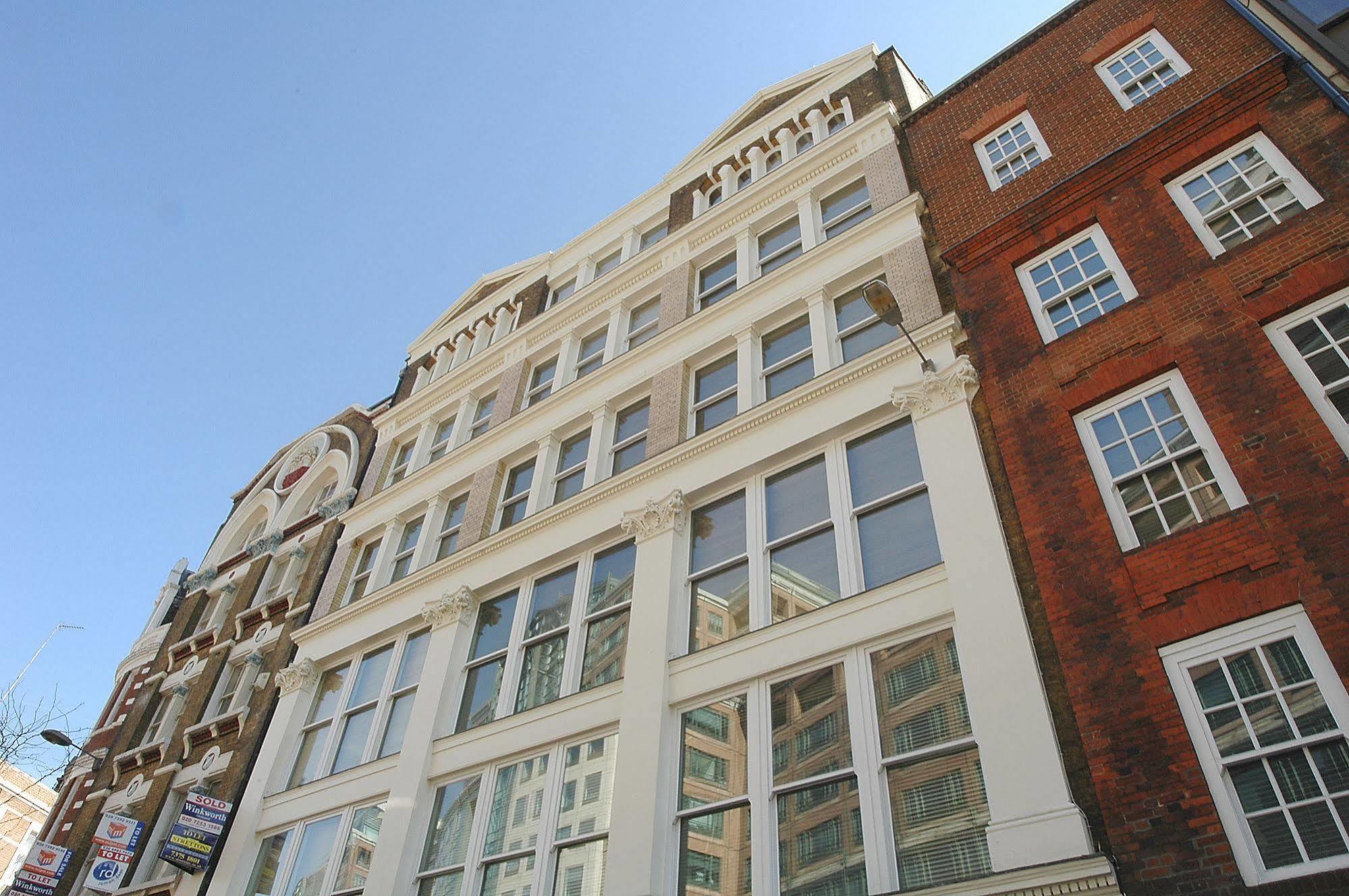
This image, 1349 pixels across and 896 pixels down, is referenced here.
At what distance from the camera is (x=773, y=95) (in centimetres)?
2202

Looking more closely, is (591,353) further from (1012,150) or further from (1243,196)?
(1243,196)

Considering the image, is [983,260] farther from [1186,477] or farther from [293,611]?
[293,611]

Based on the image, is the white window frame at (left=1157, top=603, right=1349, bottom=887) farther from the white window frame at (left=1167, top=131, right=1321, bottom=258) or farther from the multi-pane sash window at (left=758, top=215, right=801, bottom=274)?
the multi-pane sash window at (left=758, top=215, right=801, bottom=274)

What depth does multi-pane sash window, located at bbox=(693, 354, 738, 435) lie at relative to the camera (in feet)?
53.0

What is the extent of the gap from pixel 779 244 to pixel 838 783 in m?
11.9

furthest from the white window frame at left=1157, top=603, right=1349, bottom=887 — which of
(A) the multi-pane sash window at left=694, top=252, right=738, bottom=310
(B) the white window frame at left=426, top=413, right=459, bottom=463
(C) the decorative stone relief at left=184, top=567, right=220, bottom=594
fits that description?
(C) the decorative stone relief at left=184, top=567, right=220, bottom=594

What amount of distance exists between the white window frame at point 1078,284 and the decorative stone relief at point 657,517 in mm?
5968

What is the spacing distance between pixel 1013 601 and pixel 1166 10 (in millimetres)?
10787

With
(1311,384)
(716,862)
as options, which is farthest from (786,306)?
(716,862)

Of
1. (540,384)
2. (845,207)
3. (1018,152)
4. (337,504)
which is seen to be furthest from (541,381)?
(1018,152)

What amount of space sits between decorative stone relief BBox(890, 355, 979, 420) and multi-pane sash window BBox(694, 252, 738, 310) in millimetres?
6489

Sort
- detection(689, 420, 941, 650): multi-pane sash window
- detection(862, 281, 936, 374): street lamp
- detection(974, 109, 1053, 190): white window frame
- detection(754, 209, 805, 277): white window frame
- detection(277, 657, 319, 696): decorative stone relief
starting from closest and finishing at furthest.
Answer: detection(862, 281, 936, 374): street lamp
detection(689, 420, 941, 650): multi-pane sash window
detection(974, 109, 1053, 190): white window frame
detection(754, 209, 805, 277): white window frame
detection(277, 657, 319, 696): decorative stone relief

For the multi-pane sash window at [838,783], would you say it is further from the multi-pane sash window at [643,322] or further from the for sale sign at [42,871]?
the for sale sign at [42,871]

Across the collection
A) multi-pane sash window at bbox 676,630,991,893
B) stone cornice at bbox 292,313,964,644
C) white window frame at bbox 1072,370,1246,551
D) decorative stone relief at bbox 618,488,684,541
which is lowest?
multi-pane sash window at bbox 676,630,991,893
